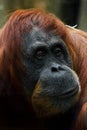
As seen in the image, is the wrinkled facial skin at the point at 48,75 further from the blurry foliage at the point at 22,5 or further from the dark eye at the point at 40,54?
the blurry foliage at the point at 22,5

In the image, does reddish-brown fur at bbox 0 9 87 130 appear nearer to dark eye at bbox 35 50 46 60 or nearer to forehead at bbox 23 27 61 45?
forehead at bbox 23 27 61 45

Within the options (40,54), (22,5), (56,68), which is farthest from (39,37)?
(22,5)

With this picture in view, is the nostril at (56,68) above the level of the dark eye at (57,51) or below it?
below

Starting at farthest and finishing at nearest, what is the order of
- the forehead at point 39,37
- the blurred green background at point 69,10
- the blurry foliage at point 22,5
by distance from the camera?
the blurred green background at point 69,10 → the blurry foliage at point 22,5 → the forehead at point 39,37

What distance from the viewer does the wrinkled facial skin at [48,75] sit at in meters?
4.32

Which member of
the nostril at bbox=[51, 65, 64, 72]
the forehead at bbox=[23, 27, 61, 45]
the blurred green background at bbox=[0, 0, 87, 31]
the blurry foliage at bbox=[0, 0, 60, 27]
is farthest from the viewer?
the blurred green background at bbox=[0, 0, 87, 31]

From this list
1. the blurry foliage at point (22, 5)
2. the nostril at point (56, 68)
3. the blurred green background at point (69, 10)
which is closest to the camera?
the nostril at point (56, 68)

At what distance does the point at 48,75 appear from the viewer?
4316 millimetres

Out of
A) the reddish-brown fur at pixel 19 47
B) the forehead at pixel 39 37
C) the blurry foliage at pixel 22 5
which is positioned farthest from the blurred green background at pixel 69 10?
the forehead at pixel 39 37

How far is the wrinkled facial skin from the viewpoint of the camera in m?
4.32

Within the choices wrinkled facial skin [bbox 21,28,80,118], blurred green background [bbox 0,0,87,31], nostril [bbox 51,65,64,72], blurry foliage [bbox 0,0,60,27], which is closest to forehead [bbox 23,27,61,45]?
wrinkled facial skin [bbox 21,28,80,118]

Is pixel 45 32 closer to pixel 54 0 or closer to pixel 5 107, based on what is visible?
pixel 5 107

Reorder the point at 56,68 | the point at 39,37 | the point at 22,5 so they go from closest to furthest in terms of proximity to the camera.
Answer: the point at 56,68 → the point at 39,37 → the point at 22,5

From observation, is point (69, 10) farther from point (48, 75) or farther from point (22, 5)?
point (48, 75)
